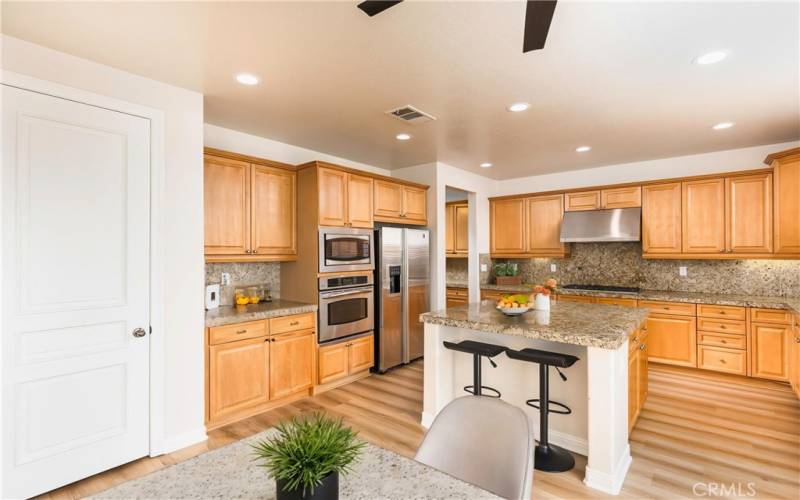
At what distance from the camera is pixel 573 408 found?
2762mm

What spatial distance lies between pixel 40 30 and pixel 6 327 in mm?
1594

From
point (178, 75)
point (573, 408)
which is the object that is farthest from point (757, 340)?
point (178, 75)

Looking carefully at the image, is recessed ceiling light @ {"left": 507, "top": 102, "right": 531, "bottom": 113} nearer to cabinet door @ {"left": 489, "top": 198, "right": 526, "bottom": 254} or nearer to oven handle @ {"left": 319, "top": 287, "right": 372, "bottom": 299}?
oven handle @ {"left": 319, "top": 287, "right": 372, "bottom": 299}

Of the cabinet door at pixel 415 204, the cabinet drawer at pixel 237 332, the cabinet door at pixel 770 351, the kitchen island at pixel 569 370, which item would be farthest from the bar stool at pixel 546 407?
the cabinet door at pixel 770 351

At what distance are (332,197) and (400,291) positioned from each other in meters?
1.42

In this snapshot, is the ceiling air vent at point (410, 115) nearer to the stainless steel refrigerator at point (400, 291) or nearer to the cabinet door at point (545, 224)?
the stainless steel refrigerator at point (400, 291)

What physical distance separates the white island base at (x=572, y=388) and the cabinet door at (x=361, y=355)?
1246 millimetres

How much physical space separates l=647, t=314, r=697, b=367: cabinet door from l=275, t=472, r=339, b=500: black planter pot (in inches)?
191

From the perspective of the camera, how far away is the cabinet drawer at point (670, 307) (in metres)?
4.44

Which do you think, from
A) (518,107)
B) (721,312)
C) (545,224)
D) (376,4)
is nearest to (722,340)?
(721,312)

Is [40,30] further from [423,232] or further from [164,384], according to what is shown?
[423,232]

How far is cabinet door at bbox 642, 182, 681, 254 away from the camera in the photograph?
15.6ft

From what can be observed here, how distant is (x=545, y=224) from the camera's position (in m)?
5.74

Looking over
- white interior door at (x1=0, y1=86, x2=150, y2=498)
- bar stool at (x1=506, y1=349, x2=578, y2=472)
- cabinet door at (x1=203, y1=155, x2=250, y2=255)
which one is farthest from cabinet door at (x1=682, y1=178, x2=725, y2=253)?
white interior door at (x1=0, y1=86, x2=150, y2=498)
